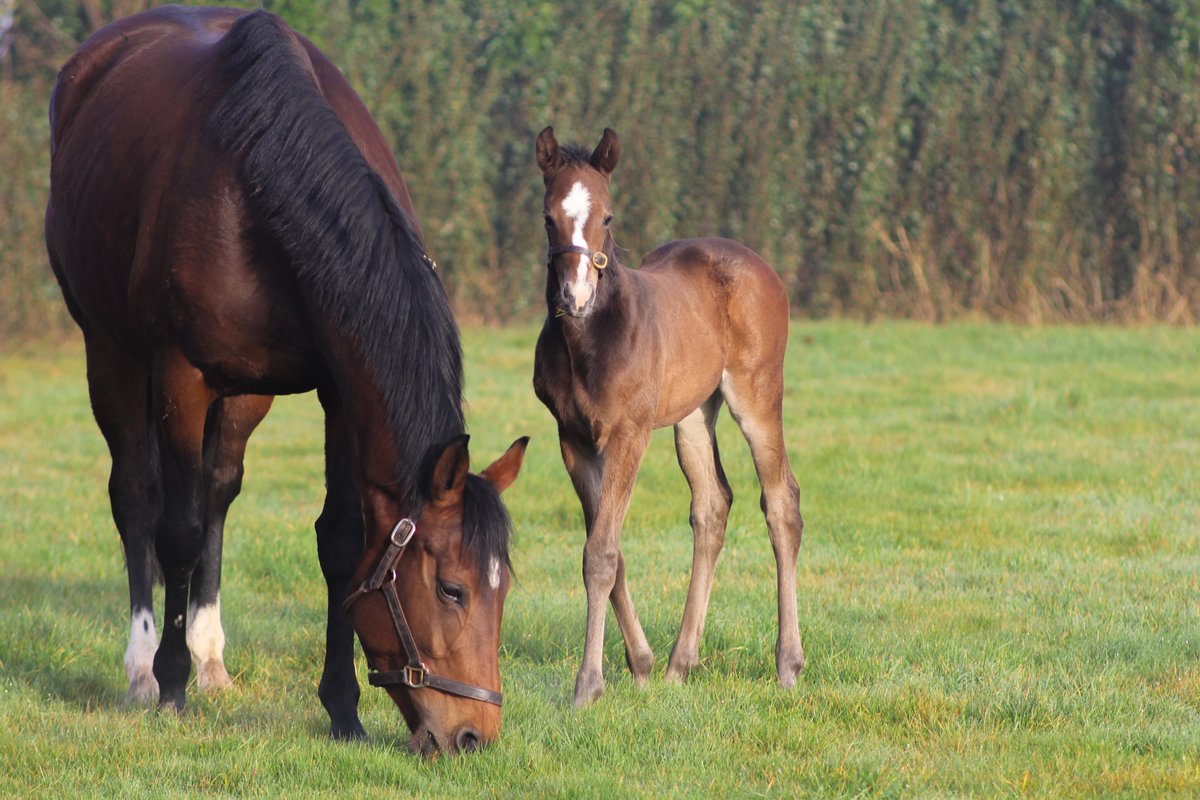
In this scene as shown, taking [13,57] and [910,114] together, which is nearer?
[910,114]

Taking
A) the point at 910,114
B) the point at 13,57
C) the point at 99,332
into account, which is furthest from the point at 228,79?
the point at 13,57

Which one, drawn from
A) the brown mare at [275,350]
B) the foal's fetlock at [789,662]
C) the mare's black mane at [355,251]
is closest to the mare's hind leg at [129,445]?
the brown mare at [275,350]

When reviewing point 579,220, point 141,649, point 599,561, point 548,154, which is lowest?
point 141,649

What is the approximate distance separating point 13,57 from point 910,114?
31.7 ft

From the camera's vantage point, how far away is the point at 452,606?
3.62m

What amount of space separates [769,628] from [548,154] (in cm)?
186

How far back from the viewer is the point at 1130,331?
13.1 meters

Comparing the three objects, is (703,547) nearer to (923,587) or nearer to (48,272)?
(923,587)

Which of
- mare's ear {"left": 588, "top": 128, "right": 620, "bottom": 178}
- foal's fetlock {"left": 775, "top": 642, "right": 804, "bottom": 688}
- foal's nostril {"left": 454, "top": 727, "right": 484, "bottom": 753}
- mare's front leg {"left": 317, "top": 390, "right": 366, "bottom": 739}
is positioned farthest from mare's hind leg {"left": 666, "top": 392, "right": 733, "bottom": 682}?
foal's nostril {"left": 454, "top": 727, "right": 484, "bottom": 753}

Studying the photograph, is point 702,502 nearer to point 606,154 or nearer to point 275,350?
point 606,154

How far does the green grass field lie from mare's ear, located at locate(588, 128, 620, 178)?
5.20 feet

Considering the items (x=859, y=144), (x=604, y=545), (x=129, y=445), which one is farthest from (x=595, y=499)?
(x=859, y=144)

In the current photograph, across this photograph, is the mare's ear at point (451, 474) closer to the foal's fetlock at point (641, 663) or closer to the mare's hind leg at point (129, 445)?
the foal's fetlock at point (641, 663)

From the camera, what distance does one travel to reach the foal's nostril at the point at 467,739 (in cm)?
364
